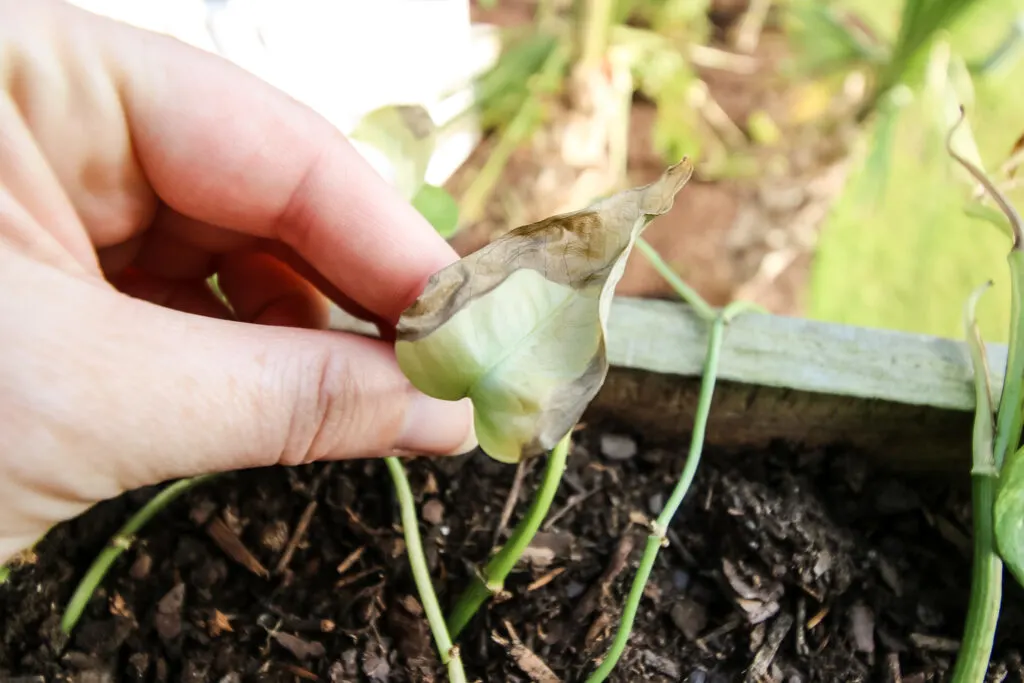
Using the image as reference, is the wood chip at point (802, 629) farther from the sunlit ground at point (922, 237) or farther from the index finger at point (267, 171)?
the sunlit ground at point (922, 237)

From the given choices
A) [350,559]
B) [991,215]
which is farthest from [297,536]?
[991,215]

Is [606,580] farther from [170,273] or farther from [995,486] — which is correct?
[170,273]

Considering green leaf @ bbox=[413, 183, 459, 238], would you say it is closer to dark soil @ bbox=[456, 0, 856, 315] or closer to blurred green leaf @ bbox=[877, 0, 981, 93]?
dark soil @ bbox=[456, 0, 856, 315]

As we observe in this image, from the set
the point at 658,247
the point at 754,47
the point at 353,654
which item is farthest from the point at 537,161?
the point at 353,654

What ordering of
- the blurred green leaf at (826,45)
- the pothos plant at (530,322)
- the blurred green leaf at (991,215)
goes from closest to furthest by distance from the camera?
the pothos plant at (530,322) < the blurred green leaf at (991,215) < the blurred green leaf at (826,45)

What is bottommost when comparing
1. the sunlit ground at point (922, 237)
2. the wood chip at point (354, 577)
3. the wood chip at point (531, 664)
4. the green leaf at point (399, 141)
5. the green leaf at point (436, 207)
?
the sunlit ground at point (922, 237)

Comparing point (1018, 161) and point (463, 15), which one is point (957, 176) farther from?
point (463, 15)

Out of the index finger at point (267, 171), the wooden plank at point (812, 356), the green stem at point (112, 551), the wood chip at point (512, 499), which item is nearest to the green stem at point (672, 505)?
the wooden plank at point (812, 356)
